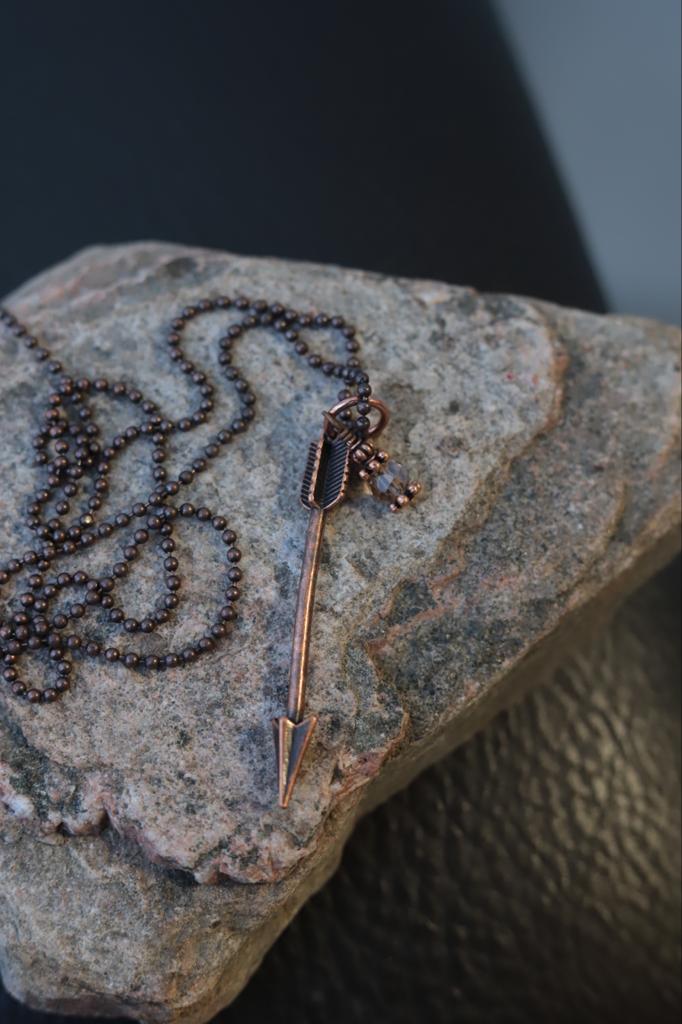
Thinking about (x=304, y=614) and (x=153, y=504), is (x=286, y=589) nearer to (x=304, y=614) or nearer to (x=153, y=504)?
(x=304, y=614)

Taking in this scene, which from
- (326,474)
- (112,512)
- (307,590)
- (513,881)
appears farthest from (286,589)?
(513,881)

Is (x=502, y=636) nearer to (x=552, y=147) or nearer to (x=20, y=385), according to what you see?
(x=20, y=385)

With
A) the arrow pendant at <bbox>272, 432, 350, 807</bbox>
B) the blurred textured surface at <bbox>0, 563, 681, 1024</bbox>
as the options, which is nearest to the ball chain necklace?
the arrow pendant at <bbox>272, 432, 350, 807</bbox>

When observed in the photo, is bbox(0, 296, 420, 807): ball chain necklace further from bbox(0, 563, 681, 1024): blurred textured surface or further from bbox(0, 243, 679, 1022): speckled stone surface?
bbox(0, 563, 681, 1024): blurred textured surface

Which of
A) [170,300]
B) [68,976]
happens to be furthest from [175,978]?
[170,300]

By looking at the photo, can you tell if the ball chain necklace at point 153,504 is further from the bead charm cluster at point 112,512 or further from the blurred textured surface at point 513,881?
the blurred textured surface at point 513,881

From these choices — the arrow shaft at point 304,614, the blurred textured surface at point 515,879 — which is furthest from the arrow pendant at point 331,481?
the blurred textured surface at point 515,879

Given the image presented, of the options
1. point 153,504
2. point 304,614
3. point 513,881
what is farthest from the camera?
point 513,881
